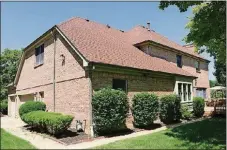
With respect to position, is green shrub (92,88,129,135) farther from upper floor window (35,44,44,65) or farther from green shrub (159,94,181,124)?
upper floor window (35,44,44,65)

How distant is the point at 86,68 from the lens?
13461 mm

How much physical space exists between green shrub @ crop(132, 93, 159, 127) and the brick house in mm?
848

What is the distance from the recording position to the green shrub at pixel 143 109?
14.7m

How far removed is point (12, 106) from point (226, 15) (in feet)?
72.6

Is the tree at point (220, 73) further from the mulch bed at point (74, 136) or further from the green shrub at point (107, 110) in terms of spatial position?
the green shrub at point (107, 110)

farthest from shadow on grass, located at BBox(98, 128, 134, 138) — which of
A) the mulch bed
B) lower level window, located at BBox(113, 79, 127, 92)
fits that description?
lower level window, located at BBox(113, 79, 127, 92)

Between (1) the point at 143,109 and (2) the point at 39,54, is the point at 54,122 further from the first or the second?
(2) the point at 39,54

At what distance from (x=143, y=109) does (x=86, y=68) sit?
411 centimetres

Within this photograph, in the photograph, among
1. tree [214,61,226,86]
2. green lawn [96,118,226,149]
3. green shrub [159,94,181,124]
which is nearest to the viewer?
green lawn [96,118,226,149]

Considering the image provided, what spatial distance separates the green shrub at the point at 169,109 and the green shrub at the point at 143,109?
2.00m

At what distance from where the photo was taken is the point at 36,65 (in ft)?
66.1

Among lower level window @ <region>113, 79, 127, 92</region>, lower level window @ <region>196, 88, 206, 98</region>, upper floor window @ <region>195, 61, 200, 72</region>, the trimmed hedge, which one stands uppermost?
upper floor window @ <region>195, 61, 200, 72</region>

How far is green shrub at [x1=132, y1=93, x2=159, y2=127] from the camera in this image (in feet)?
48.3

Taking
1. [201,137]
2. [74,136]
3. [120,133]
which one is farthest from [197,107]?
[74,136]
